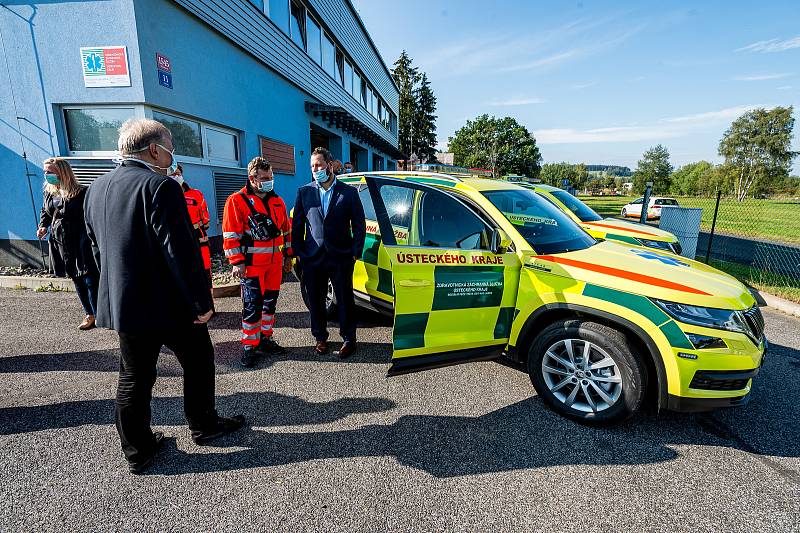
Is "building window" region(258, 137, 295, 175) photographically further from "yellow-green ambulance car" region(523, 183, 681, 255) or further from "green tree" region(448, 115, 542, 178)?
"green tree" region(448, 115, 542, 178)

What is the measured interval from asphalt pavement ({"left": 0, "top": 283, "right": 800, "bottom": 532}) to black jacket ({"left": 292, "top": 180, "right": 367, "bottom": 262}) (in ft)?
3.65

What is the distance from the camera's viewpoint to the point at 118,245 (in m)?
1.97

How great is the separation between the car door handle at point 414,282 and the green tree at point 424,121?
155 ft

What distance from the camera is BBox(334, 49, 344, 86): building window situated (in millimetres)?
14633

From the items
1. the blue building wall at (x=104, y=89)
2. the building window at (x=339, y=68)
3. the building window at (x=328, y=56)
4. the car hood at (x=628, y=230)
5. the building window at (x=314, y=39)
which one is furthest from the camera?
the building window at (x=339, y=68)

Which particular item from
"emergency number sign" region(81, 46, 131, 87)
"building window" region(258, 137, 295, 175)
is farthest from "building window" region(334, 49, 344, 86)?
"emergency number sign" region(81, 46, 131, 87)

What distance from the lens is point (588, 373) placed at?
267 cm

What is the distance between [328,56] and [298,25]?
103 inches

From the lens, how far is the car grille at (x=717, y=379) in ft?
7.68

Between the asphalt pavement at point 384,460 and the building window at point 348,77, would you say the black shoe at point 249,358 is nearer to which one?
the asphalt pavement at point 384,460

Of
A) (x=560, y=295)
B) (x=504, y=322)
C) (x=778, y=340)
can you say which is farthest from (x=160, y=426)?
(x=778, y=340)

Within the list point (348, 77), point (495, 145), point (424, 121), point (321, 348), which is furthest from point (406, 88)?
point (321, 348)

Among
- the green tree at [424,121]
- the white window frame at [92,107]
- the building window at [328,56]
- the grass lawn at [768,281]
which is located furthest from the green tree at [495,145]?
the white window frame at [92,107]

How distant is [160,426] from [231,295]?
10.5 feet
